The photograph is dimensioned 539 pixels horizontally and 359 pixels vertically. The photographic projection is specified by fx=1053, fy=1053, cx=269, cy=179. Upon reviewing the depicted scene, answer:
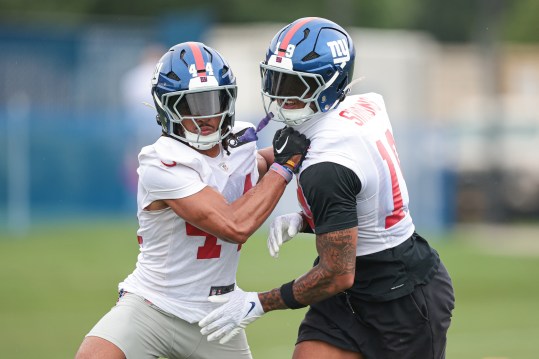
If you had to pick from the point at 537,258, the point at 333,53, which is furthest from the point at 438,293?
the point at 537,258

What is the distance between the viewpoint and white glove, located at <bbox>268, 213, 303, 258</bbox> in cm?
551

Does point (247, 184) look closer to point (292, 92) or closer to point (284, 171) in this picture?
point (284, 171)

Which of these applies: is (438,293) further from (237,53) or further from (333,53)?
(237,53)

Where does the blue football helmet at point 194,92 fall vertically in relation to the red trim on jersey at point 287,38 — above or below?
below

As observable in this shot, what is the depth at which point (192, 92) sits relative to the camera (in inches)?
213

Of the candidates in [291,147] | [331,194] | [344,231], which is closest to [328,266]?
[344,231]

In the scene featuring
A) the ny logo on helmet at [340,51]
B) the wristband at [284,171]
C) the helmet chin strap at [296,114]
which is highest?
the ny logo on helmet at [340,51]

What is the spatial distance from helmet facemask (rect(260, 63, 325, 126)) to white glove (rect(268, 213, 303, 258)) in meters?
0.56

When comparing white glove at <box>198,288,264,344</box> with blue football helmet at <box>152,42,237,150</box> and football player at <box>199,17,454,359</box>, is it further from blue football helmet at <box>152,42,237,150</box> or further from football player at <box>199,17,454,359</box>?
blue football helmet at <box>152,42,237,150</box>

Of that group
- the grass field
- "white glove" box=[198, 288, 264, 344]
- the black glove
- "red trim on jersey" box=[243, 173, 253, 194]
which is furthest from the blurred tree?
"white glove" box=[198, 288, 264, 344]

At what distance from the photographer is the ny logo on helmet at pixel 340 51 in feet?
17.4

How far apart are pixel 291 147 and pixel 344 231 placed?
0.53m

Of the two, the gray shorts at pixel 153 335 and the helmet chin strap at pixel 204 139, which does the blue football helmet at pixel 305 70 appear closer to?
the helmet chin strap at pixel 204 139

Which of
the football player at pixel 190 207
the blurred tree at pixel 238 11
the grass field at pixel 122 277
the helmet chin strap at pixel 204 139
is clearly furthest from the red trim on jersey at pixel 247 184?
the blurred tree at pixel 238 11
